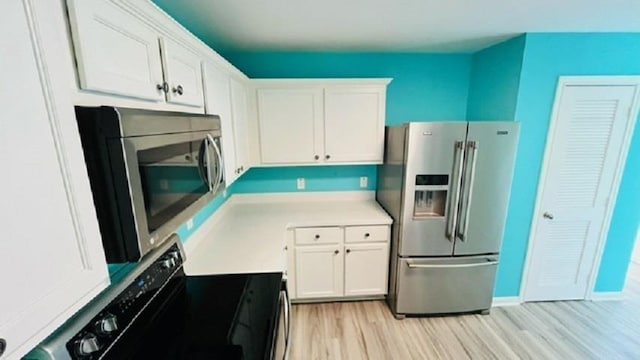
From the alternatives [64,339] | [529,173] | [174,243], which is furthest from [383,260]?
[64,339]

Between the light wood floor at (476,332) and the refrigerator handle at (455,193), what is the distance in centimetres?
84

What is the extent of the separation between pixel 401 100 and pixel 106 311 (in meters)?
2.82

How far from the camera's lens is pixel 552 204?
242 cm

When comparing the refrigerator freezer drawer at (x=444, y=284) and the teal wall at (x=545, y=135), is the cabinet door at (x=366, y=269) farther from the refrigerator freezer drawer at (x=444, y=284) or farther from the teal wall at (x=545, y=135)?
the teal wall at (x=545, y=135)

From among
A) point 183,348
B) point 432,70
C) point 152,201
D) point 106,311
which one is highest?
point 432,70

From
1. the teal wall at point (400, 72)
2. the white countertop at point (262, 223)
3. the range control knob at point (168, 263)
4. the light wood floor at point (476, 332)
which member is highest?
the teal wall at point (400, 72)

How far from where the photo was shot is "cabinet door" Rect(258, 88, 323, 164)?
2.48 m

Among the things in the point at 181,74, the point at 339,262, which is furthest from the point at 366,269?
the point at 181,74

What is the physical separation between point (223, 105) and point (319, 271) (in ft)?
5.50

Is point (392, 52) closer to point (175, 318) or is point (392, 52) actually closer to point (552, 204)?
point (552, 204)

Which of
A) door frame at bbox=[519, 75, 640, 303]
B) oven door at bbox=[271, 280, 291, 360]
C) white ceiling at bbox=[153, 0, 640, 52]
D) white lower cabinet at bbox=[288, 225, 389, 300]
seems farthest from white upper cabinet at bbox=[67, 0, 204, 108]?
door frame at bbox=[519, 75, 640, 303]

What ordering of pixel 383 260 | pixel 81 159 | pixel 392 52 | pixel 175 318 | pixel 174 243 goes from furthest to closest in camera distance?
pixel 392 52
pixel 383 260
pixel 174 243
pixel 175 318
pixel 81 159

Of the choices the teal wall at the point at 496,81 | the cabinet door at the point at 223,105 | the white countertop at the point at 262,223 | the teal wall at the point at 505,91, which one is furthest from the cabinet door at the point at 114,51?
the teal wall at the point at 496,81

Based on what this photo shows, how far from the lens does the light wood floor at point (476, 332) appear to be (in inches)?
82.4
